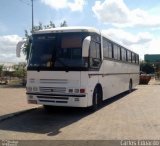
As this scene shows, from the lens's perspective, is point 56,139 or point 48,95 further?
point 48,95

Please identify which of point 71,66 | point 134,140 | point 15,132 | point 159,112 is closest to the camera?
point 134,140

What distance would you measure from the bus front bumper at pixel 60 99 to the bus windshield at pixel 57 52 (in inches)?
40.2

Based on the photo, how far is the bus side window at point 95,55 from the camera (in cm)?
1396

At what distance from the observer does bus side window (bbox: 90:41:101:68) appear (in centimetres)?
1396

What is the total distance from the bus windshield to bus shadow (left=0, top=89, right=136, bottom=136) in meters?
1.84

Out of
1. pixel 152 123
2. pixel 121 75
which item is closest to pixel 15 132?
pixel 152 123

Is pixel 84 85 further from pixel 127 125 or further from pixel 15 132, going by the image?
pixel 15 132

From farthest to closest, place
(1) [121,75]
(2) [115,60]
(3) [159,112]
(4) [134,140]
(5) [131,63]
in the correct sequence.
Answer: (5) [131,63], (1) [121,75], (2) [115,60], (3) [159,112], (4) [134,140]

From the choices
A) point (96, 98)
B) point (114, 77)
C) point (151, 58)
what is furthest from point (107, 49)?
point (151, 58)

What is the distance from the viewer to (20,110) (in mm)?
14586

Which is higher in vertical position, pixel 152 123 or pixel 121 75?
pixel 121 75

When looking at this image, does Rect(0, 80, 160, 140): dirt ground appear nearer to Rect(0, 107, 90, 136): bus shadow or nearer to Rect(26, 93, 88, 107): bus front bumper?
Rect(0, 107, 90, 136): bus shadow

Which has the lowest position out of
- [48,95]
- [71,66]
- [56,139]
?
[56,139]

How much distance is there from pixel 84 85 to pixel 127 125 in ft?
8.45
